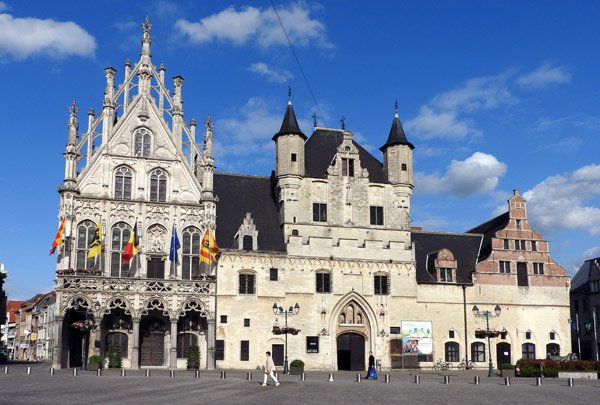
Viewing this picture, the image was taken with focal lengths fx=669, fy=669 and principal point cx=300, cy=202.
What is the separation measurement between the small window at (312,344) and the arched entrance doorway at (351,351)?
2.31 metres

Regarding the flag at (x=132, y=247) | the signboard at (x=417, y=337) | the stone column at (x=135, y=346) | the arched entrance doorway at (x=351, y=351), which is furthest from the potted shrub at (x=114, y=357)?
the signboard at (x=417, y=337)

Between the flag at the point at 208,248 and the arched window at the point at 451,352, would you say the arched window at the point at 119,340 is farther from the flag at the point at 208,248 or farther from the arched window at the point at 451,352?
the arched window at the point at 451,352

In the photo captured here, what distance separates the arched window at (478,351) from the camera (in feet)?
180

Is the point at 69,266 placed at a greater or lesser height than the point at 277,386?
greater

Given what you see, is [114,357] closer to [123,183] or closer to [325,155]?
[123,183]

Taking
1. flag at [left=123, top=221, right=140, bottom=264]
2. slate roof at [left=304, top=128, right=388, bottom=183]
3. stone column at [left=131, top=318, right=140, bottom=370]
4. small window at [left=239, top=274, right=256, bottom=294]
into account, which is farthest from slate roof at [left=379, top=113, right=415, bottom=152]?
stone column at [left=131, top=318, right=140, bottom=370]

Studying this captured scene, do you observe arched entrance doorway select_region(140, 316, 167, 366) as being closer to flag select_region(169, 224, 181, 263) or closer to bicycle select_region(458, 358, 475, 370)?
flag select_region(169, 224, 181, 263)

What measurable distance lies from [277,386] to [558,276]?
3590cm

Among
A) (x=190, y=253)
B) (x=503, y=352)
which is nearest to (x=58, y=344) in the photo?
(x=190, y=253)

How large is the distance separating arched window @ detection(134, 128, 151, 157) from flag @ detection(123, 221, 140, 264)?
6041 millimetres

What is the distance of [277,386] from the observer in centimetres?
3059

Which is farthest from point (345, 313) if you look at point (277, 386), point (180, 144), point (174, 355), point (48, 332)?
point (48, 332)

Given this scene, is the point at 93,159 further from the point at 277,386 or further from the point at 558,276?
the point at 558,276

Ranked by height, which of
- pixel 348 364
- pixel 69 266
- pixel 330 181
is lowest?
pixel 348 364
